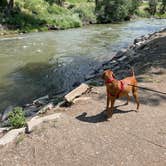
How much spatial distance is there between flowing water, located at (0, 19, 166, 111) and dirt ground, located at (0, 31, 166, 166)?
5.63m

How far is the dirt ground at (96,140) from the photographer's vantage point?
295 inches

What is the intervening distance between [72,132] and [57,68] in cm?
1192

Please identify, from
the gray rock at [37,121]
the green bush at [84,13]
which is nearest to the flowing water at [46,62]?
the gray rock at [37,121]

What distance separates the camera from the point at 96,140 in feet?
26.9

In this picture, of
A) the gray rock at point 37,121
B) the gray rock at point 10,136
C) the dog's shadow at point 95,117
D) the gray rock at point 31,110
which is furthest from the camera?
the gray rock at point 31,110

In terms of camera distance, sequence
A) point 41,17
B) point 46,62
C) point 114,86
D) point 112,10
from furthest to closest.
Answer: point 112,10
point 41,17
point 46,62
point 114,86

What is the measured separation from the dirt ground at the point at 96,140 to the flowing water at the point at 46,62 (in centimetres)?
563

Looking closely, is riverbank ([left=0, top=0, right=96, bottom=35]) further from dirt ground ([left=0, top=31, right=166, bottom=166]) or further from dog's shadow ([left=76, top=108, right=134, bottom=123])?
dirt ground ([left=0, top=31, right=166, bottom=166])

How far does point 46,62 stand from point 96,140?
14.2 m

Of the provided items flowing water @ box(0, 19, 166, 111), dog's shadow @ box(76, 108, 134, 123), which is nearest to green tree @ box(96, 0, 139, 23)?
flowing water @ box(0, 19, 166, 111)

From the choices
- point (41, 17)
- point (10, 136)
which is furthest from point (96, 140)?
point (41, 17)

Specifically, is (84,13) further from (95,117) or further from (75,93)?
(95,117)

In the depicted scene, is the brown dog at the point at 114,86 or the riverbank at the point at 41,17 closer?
the brown dog at the point at 114,86

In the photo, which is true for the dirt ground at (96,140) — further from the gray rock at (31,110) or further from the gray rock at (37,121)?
the gray rock at (31,110)
